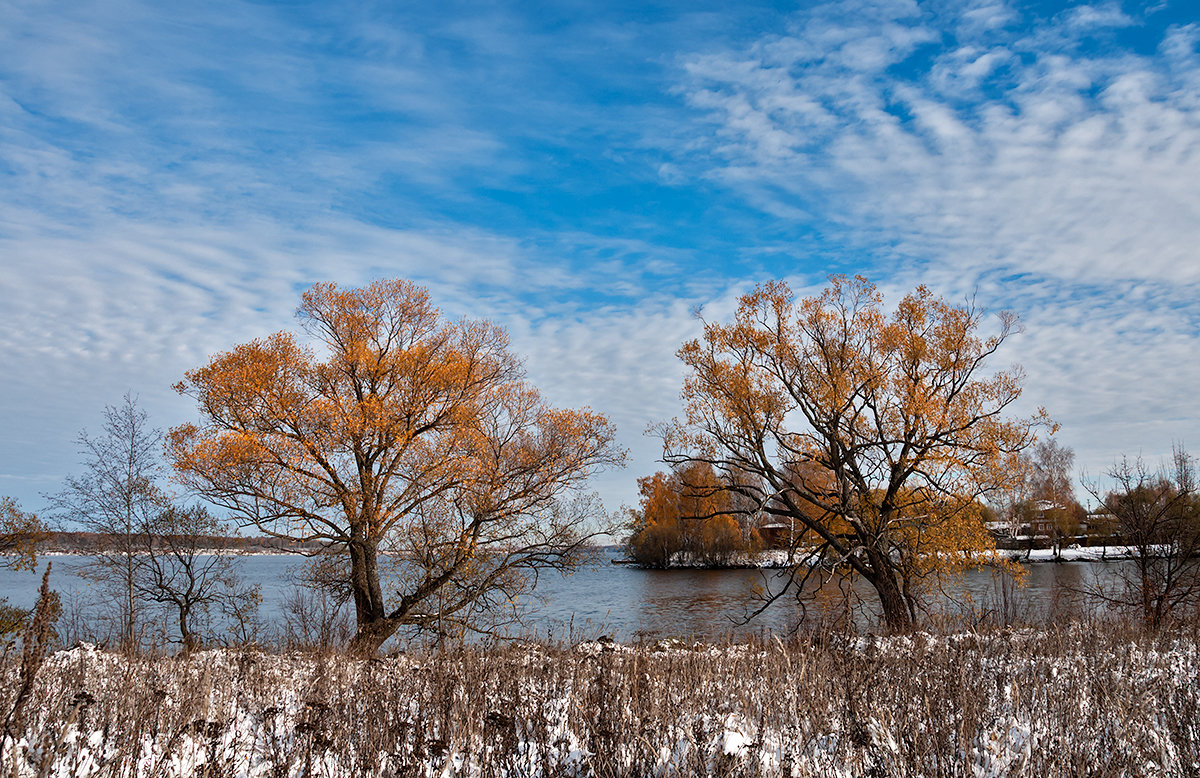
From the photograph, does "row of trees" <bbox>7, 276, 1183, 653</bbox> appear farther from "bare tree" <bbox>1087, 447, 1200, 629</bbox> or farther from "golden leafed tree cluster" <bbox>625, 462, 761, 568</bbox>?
"golden leafed tree cluster" <bbox>625, 462, 761, 568</bbox>

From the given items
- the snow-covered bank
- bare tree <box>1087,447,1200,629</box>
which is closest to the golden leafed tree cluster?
the snow-covered bank

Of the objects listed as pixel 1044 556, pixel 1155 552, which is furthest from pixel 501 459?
pixel 1044 556

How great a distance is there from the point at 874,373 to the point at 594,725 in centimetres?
1840

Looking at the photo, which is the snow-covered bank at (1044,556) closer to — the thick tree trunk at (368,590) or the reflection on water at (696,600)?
the reflection on water at (696,600)

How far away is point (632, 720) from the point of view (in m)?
4.82

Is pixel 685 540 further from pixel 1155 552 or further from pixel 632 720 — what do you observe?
pixel 632 720

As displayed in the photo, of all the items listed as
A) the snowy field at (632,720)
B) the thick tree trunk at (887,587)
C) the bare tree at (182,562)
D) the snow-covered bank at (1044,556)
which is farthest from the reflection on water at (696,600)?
the snowy field at (632,720)

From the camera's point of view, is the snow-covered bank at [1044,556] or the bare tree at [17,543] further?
the snow-covered bank at [1044,556]

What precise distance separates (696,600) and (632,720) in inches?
1346

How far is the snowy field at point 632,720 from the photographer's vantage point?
407 centimetres

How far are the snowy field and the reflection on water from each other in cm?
986

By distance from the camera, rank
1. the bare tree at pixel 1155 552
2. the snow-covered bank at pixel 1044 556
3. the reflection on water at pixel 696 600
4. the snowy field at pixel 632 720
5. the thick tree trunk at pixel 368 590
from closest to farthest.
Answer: the snowy field at pixel 632 720 < the bare tree at pixel 1155 552 < the reflection on water at pixel 696 600 < the thick tree trunk at pixel 368 590 < the snow-covered bank at pixel 1044 556

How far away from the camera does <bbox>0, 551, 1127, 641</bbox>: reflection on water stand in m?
21.2

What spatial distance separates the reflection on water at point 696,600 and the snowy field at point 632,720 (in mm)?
9864
